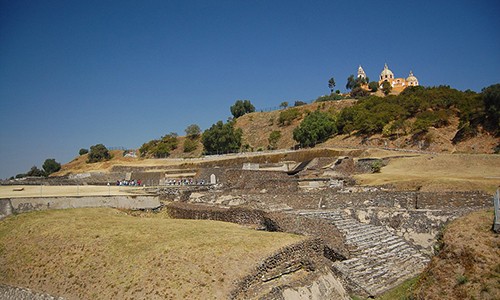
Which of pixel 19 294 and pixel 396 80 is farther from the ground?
pixel 396 80

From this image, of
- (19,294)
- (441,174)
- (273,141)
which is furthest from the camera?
(273,141)

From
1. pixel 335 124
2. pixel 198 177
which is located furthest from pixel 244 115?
pixel 198 177

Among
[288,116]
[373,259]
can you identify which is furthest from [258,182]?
[288,116]

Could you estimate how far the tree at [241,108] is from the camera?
124 m

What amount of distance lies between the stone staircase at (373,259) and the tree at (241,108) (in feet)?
351

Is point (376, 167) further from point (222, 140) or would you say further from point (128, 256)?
point (222, 140)

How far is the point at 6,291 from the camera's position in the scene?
43.7ft

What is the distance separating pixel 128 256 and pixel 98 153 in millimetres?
86796

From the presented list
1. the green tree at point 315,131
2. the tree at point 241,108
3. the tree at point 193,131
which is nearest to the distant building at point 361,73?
the tree at point 241,108

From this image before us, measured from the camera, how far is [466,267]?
944cm

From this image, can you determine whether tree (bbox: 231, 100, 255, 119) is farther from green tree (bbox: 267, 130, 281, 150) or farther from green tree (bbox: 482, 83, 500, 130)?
green tree (bbox: 482, 83, 500, 130)

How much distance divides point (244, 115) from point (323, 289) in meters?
107

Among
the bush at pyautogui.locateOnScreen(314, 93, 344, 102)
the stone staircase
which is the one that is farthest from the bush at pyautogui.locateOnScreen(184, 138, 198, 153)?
the stone staircase

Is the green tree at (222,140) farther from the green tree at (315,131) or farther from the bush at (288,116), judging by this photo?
the bush at (288,116)
